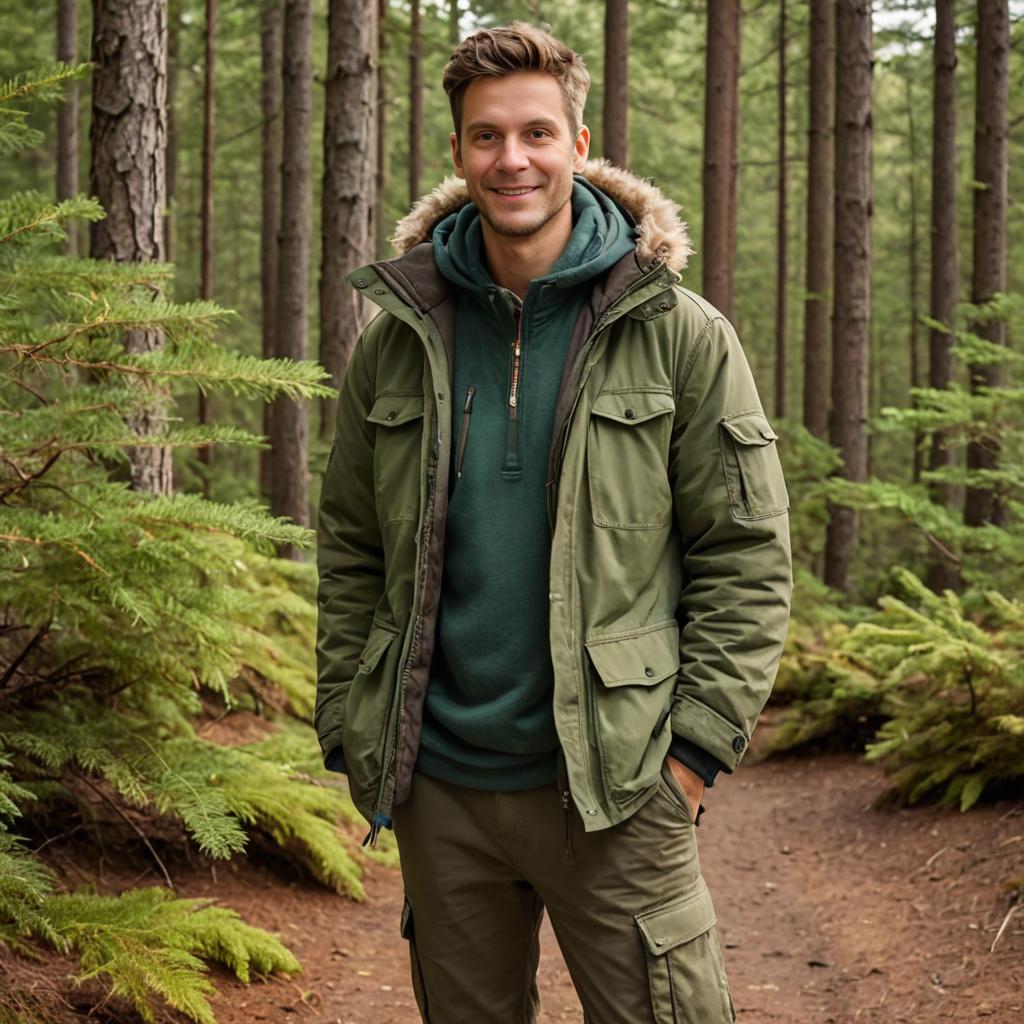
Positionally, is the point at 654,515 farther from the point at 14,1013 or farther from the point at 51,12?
the point at 51,12

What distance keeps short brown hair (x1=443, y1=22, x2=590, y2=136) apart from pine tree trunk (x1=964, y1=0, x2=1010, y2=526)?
13.1 m

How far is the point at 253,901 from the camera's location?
5.70 meters

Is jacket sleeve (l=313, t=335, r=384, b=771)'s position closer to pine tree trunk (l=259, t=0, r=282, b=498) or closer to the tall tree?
the tall tree

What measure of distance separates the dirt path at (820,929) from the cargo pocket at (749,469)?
9.28 ft

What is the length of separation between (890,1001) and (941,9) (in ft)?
50.9

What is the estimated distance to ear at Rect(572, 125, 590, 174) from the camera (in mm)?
3031

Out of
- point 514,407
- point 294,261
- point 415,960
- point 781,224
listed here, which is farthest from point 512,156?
point 781,224

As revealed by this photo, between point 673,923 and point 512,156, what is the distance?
5.90 ft

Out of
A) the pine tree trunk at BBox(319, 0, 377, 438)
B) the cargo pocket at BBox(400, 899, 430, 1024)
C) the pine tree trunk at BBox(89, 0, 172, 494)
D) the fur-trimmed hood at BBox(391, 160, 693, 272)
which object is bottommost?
the cargo pocket at BBox(400, 899, 430, 1024)

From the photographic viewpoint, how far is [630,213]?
10.1 feet

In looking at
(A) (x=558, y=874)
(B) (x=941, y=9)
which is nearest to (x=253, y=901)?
(A) (x=558, y=874)

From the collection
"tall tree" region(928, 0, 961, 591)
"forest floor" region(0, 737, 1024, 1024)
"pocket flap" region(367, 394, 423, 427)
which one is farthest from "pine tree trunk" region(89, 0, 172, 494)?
"tall tree" region(928, 0, 961, 591)

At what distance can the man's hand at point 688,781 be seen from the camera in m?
2.75

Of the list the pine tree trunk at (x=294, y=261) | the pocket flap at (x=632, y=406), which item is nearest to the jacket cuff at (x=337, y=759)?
the pocket flap at (x=632, y=406)
